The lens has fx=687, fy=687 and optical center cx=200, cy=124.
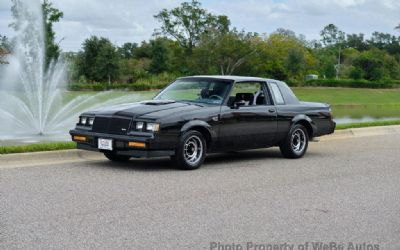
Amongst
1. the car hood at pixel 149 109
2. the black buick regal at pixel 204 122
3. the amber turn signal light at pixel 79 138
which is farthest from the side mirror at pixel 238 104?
the amber turn signal light at pixel 79 138

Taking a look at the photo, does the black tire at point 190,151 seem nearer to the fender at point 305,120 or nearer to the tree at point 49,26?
the fender at point 305,120

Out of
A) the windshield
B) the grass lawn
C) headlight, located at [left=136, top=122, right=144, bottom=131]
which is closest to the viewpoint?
headlight, located at [left=136, top=122, right=144, bottom=131]

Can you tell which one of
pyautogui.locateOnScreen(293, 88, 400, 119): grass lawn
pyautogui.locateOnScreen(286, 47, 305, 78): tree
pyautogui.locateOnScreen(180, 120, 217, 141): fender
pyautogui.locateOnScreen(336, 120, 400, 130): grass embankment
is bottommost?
pyautogui.locateOnScreen(293, 88, 400, 119): grass lawn

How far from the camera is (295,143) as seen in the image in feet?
42.4

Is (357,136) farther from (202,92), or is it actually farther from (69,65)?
(69,65)

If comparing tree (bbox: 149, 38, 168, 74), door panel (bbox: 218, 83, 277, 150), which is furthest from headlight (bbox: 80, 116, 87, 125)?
tree (bbox: 149, 38, 168, 74)

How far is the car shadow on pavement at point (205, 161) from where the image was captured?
10.9m

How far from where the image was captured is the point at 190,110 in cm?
1077

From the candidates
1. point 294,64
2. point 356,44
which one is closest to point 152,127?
point 294,64

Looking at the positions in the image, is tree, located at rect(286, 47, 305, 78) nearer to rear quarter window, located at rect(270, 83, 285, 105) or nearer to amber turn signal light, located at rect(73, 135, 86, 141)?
rear quarter window, located at rect(270, 83, 285, 105)

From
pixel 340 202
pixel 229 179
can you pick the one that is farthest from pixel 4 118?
pixel 340 202

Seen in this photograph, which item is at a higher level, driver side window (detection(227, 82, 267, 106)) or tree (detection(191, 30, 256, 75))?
tree (detection(191, 30, 256, 75))

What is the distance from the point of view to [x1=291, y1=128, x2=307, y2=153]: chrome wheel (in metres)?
12.9

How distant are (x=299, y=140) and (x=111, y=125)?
406 centimetres
